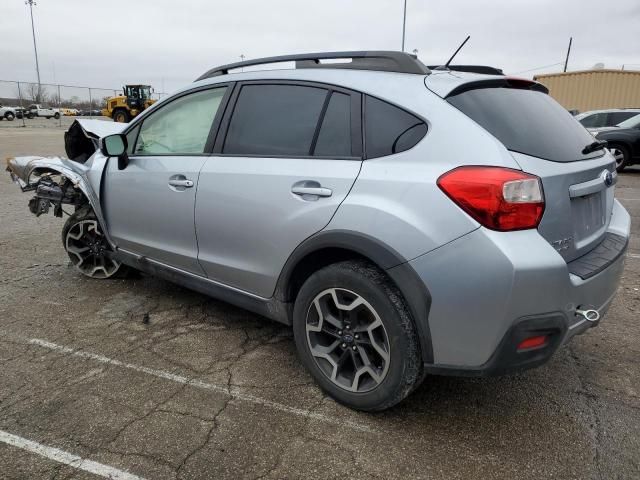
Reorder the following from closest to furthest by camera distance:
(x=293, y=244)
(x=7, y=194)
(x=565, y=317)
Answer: (x=565, y=317), (x=293, y=244), (x=7, y=194)

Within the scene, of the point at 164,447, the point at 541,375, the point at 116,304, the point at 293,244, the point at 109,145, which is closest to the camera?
the point at 164,447

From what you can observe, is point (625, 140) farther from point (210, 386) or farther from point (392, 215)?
point (210, 386)

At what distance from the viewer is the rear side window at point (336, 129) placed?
8.48 feet

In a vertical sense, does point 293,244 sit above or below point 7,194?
above

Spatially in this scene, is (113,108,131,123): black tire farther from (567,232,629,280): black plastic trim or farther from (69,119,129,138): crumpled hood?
(567,232,629,280): black plastic trim

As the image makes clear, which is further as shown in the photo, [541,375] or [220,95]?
[220,95]

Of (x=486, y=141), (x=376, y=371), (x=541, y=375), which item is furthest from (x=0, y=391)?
(x=541, y=375)

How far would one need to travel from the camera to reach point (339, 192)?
2.46 m

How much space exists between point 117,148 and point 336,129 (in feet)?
6.29

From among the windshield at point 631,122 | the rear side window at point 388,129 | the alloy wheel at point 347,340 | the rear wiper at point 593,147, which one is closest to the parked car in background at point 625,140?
the windshield at point 631,122

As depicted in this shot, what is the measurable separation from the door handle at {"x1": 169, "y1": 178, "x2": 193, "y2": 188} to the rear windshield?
1.71m

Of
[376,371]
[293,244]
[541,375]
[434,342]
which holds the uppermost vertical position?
[293,244]

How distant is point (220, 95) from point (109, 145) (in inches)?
39.4

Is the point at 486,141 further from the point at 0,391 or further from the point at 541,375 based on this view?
the point at 0,391
